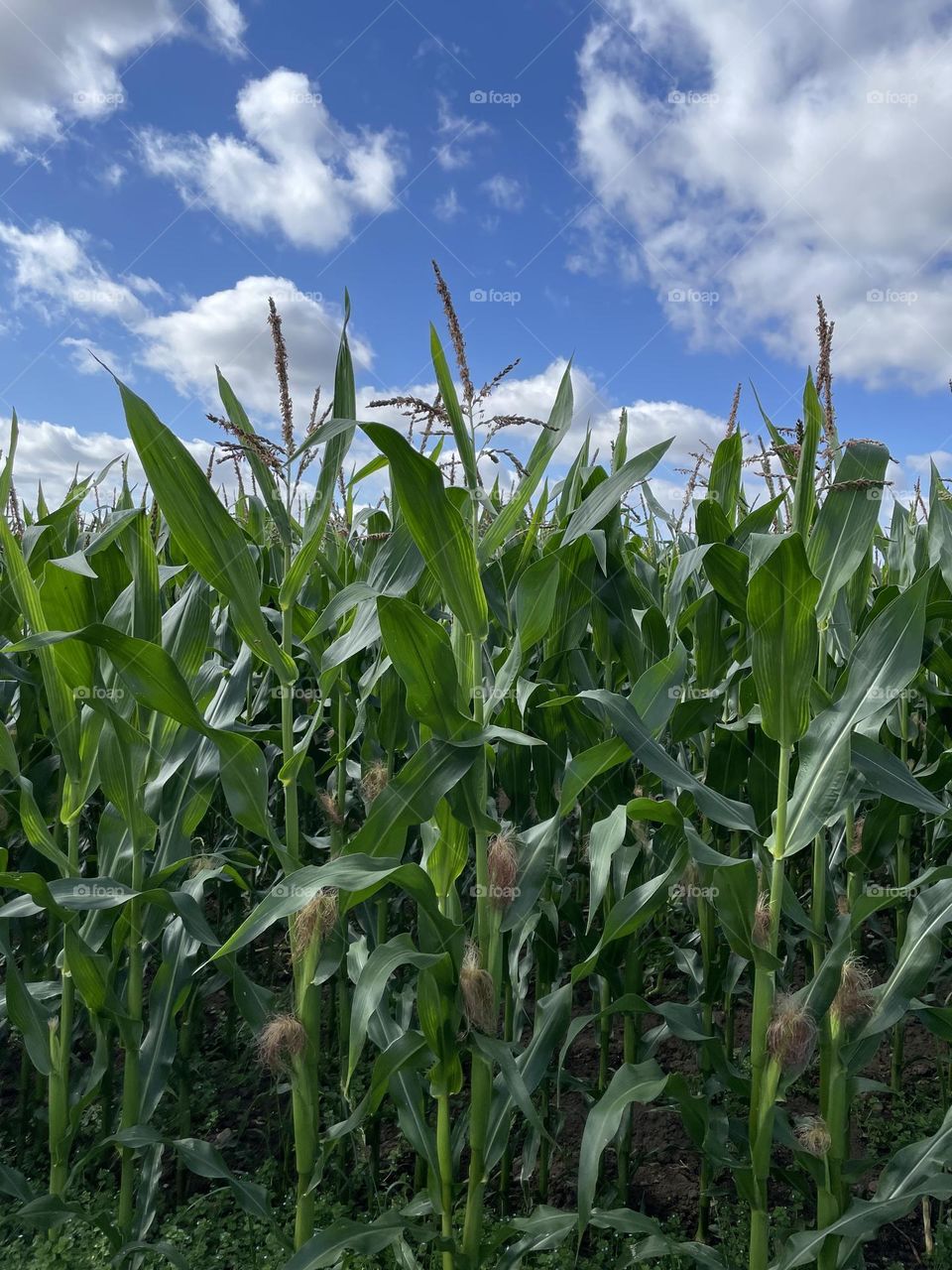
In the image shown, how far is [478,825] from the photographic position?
1.83m

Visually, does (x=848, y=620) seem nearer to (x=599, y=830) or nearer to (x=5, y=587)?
(x=599, y=830)

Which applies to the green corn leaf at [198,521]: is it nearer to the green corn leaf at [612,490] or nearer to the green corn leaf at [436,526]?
the green corn leaf at [436,526]

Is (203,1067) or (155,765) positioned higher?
(155,765)

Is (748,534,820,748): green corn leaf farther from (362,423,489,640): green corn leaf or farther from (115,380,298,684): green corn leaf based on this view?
(115,380,298,684): green corn leaf

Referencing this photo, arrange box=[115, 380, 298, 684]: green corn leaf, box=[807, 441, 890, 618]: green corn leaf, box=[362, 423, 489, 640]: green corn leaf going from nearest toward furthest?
box=[362, 423, 489, 640]: green corn leaf, box=[115, 380, 298, 684]: green corn leaf, box=[807, 441, 890, 618]: green corn leaf

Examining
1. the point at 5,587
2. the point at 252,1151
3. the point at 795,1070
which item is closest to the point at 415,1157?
the point at 252,1151

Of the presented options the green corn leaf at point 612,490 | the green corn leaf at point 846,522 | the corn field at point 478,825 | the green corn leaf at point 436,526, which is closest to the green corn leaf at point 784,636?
the corn field at point 478,825

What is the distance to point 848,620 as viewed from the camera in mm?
2369

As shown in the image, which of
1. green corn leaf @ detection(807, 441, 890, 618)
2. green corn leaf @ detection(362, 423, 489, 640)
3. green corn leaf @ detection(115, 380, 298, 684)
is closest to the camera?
green corn leaf @ detection(362, 423, 489, 640)

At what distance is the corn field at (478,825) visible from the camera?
1769 millimetres

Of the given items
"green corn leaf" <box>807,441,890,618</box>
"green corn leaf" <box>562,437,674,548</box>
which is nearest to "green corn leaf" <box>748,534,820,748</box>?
"green corn leaf" <box>807,441,890,618</box>

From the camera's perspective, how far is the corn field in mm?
1769

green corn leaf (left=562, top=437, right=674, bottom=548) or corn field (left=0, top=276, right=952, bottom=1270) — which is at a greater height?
green corn leaf (left=562, top=437, right=674, bottom=548)

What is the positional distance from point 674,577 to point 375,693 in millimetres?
1050
